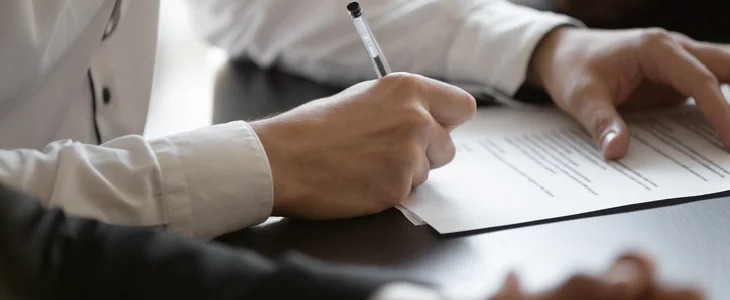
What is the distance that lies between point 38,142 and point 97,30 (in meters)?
0.13

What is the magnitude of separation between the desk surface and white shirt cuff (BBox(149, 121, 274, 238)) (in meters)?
0.02

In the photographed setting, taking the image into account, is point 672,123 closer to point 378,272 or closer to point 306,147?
point 306,147

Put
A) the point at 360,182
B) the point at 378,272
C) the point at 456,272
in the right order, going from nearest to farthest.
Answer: the point at 378,272 → the point at 456,272 → the point at 360,182

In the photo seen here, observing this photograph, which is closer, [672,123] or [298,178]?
[298,178]

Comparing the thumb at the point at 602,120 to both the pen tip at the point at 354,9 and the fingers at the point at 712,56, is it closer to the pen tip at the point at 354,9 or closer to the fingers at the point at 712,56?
the fingers at the point at 712,56

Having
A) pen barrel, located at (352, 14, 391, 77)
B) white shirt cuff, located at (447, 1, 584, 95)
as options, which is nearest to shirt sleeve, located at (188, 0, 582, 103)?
white shirt cuff, located at (447, 1, 584, 95)

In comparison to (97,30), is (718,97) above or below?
below

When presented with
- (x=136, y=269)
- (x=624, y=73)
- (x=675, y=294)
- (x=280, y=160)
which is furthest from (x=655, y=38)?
→ (x=136, y=269)

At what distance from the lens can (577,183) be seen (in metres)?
0.74

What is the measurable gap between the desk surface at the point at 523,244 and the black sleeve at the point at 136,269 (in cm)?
17

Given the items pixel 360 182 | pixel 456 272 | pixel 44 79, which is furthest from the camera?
pixel 44 79

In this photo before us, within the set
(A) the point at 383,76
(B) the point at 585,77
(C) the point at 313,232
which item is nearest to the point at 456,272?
(C) the point at 313,232

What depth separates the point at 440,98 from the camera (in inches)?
29.7

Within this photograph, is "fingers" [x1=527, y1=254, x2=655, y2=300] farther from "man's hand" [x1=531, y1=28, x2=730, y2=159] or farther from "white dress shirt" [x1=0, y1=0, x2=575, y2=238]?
"man's hand" [x1=531, y1=28, x2=730, y2=159]
